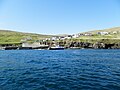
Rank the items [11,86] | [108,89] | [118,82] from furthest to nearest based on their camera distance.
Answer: [118,82], [11,86], [108,89]

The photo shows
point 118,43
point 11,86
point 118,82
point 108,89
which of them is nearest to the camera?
point 108,89

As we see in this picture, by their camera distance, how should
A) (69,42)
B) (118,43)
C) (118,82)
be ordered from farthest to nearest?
(69,42) < (118,43) < (118,82)

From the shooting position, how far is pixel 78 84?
2630cm

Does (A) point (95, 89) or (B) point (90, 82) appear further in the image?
(B) point (90, 82)

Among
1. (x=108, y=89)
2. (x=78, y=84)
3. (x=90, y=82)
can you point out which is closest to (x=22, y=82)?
(x=78, y=84)

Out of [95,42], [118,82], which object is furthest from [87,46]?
[118,82]

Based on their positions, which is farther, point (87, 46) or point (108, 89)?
point (87, 46)

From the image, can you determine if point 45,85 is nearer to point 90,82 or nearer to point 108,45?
point 90,82

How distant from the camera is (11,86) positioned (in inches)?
998

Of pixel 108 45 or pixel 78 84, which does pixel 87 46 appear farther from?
pixel 78 84

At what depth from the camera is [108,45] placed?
177m

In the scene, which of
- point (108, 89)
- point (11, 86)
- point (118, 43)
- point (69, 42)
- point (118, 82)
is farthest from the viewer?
point (69, 42)

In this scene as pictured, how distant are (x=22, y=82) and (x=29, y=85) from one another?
7.26 ft

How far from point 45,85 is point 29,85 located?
2.12m
